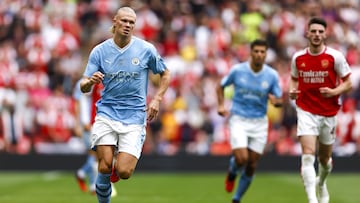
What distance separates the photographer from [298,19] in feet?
98.0

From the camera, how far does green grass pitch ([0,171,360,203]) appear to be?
57.0 ft

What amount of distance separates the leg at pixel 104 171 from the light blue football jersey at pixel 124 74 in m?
0.44

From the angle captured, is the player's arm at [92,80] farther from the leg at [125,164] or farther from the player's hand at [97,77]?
the leg at [125,164]

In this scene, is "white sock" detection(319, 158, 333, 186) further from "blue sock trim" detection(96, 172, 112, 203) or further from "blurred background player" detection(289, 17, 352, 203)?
"blue sock trim" detection(96, 172, 112, 203)

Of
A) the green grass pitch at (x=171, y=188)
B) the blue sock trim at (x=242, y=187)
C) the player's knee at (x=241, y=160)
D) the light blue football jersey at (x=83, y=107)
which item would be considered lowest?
the green grass pitch at (x=171, y=188)

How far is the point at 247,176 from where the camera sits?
52.4ft

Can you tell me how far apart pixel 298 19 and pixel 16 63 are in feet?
28.8

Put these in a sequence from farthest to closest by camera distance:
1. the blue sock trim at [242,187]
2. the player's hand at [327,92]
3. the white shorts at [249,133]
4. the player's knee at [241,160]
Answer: the white shorts at [249,133] < the player's knee at [241,160] < the blue sock trim at [242,187] < the player's hand at [327,92]

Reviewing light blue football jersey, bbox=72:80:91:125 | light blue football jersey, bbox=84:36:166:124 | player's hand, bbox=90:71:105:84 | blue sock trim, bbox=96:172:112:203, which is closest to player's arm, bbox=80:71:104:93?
player's hand, bbox=90:71:105:84

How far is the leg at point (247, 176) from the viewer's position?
15.8 metres

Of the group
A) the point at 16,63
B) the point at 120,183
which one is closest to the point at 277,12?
the point at 16,63

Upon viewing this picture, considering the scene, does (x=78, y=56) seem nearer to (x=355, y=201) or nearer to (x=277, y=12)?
(x=277, y=12)

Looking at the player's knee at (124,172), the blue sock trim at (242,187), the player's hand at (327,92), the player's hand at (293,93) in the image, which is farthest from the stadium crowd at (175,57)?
the player's knee at (124,172)

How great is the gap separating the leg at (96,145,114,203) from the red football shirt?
3.32 metres
